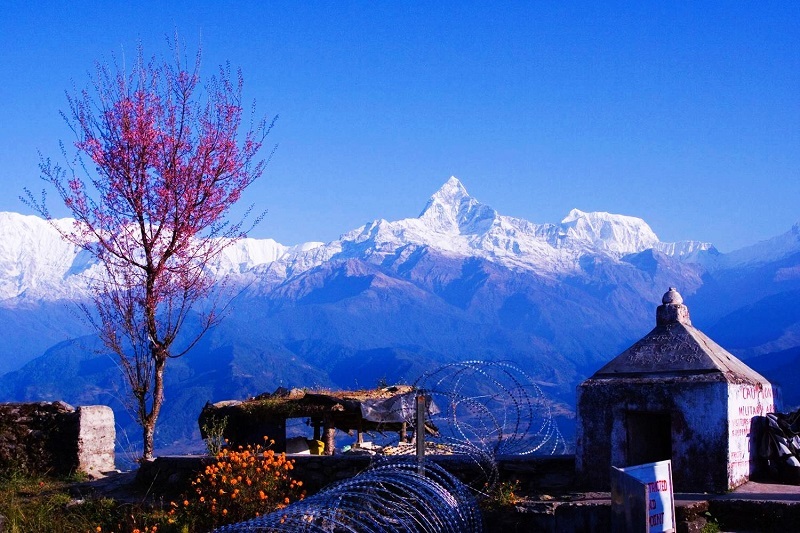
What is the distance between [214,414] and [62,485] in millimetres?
7555

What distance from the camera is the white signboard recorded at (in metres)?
9.25

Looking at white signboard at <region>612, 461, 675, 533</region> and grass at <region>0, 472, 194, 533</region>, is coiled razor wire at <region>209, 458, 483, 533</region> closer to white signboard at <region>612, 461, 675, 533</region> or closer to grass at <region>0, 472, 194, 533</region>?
white signboard at <region>612, 461, 675, 533</region>

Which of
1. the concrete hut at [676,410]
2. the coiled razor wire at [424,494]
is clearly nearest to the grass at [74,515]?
the coiled razor wire at [424,494]

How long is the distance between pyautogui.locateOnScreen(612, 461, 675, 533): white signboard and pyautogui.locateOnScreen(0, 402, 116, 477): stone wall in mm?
12831

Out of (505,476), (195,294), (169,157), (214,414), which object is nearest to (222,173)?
(169,157)

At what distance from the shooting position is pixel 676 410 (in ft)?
44.8

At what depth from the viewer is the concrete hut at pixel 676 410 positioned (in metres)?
13.3

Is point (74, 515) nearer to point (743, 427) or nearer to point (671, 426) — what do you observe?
point (671, 426)

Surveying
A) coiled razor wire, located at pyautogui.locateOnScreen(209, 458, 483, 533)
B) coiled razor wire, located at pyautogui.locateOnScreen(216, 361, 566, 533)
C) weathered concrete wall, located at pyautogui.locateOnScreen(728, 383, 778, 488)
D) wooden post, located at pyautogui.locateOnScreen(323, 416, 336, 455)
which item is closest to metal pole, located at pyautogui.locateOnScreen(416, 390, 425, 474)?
coiled razor wire, located at pyautogui.locateOnScreen(216, 361, 566, 533)

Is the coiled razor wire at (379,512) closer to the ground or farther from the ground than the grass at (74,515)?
farther from the ground

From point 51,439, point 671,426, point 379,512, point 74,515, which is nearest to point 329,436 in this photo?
point 51,439

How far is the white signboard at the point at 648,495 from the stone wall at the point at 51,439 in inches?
505

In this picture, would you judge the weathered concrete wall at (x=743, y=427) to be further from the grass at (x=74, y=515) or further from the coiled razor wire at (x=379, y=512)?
the grass at (x=74, y=515)

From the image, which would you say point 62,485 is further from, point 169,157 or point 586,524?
point 586,524
